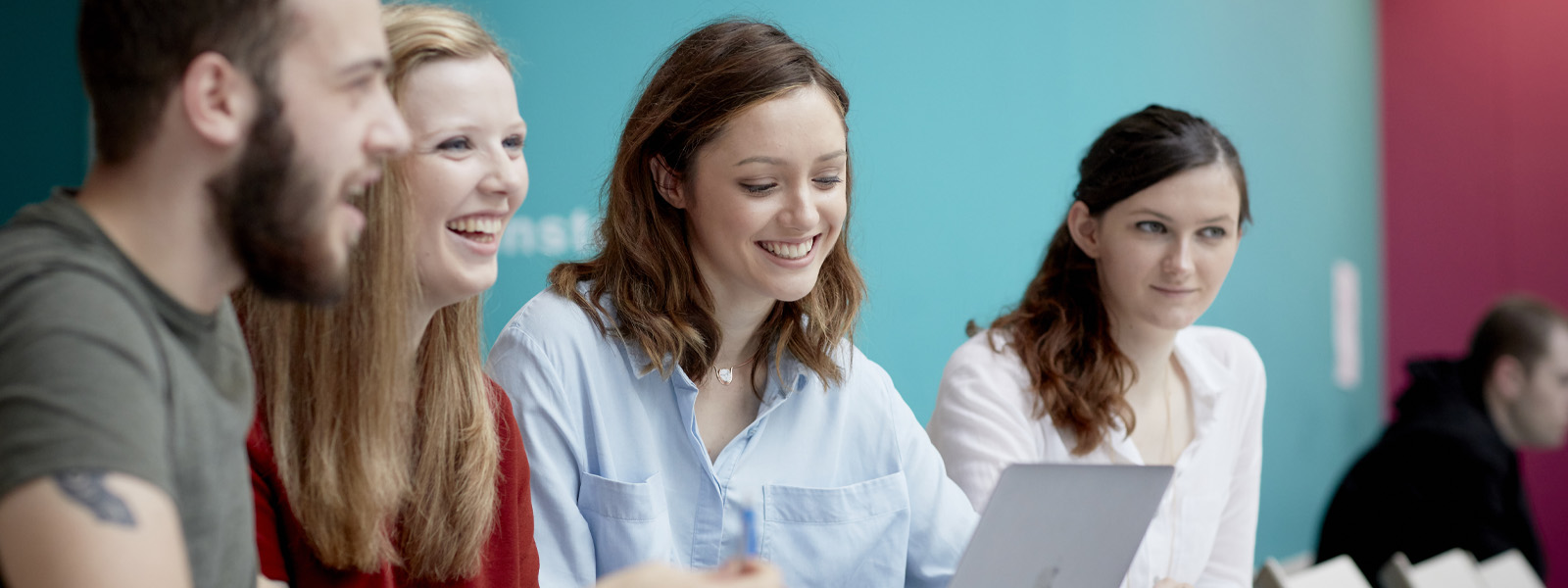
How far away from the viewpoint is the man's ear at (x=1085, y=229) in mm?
2367

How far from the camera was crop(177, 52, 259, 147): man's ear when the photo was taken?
84 cm

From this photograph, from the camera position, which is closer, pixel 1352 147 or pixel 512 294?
pixel 512 294

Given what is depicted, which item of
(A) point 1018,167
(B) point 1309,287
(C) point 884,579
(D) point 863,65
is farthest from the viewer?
(B) point 1309,287

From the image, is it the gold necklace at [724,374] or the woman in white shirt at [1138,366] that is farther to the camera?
the woman in white shirt at [1138,366]

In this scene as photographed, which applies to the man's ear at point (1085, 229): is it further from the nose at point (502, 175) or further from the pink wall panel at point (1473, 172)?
the pink wall panel at point (1473, 172)

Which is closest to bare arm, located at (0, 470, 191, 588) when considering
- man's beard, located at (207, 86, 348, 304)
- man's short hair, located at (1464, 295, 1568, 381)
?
man's beard, located at (207, 86, 348, 304)

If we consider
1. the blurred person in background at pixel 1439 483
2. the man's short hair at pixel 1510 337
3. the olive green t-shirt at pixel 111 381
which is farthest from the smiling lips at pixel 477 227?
the man's short hair at pixel 1510 337

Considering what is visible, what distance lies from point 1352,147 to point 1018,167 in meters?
2.98

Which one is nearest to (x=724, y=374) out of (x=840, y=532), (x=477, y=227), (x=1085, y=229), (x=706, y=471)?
(x=706, y=471)

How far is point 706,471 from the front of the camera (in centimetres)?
180

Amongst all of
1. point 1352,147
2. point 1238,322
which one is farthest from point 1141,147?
point 1352,147

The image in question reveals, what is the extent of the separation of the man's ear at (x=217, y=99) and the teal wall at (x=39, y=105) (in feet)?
4.57

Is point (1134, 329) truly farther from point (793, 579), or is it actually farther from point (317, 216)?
point (317, 216)

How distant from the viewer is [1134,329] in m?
2.37
